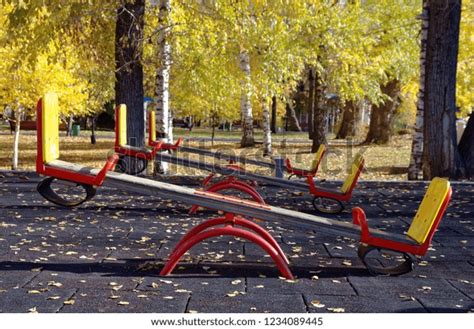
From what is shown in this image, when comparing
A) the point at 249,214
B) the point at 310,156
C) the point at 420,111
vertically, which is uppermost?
the point at 420,111

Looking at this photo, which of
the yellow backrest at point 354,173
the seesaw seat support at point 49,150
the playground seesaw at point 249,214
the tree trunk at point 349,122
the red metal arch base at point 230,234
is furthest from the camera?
the tree trunk at point 349,122

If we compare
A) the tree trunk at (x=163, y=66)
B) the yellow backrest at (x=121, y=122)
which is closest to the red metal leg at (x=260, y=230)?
the yellow backrest at (x=121, y=122)

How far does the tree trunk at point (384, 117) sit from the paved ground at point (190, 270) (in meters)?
23.2

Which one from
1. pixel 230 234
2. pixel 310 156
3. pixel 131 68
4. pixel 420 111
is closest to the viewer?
pixel 230 234

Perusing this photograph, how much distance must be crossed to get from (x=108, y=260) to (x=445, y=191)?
3094 mm

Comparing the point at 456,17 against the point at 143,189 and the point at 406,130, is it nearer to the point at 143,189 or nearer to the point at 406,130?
the point at 143,189

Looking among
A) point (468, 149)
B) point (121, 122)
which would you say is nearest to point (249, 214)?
point (121, 122)

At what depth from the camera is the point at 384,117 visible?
3256 cm

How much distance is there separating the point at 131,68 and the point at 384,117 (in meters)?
20.1

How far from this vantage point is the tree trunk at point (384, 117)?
3167 centimetres

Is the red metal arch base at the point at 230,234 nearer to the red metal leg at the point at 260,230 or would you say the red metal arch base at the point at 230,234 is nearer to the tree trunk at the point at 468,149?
the red metal leg at the point at 260,230

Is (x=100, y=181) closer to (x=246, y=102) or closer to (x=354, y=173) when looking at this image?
(x=354, y=173)

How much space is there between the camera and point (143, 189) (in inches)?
225
